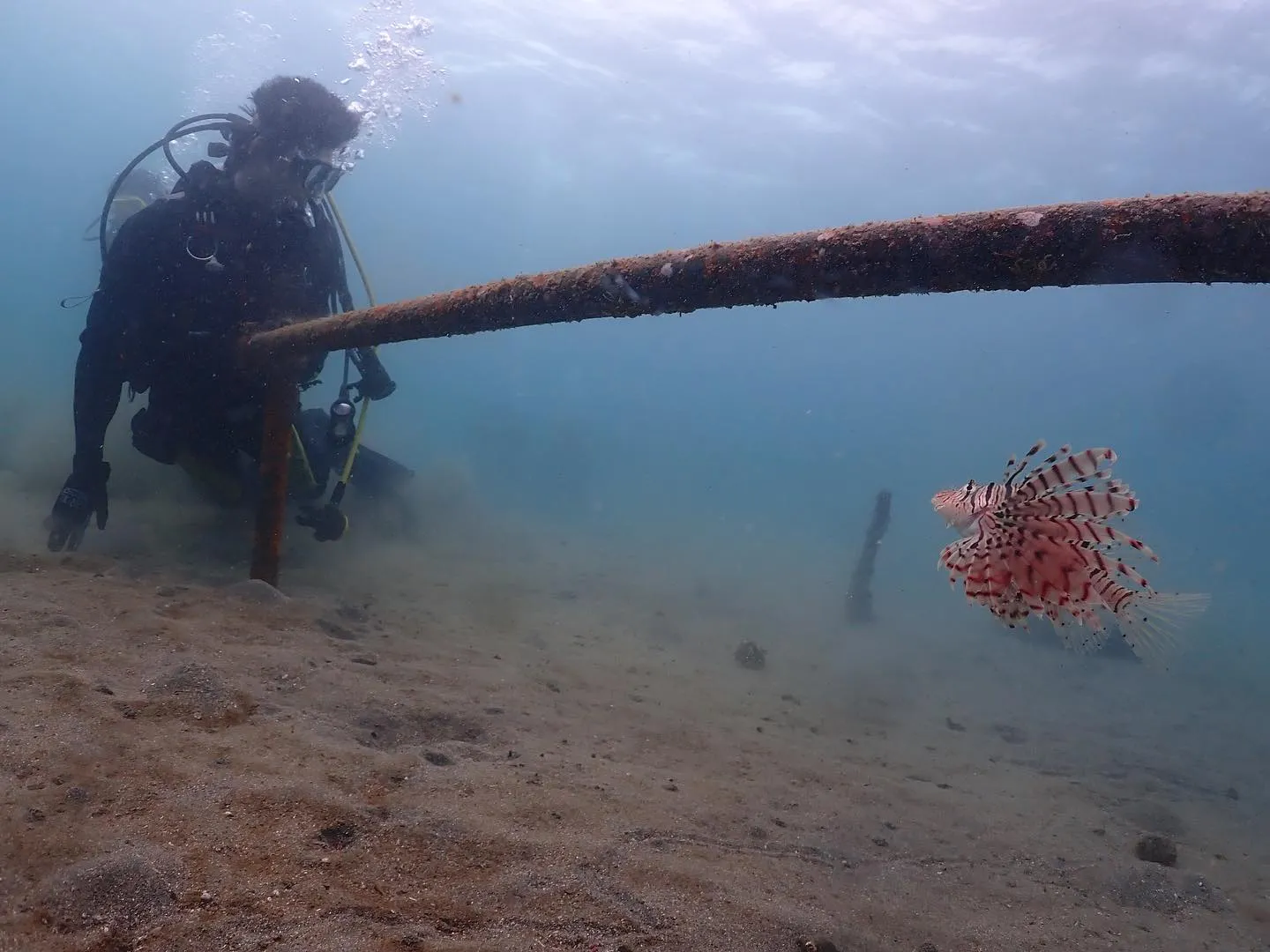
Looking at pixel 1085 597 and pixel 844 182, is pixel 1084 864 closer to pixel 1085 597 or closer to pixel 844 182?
pixel 1085 597

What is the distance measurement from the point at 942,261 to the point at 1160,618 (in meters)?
1.78

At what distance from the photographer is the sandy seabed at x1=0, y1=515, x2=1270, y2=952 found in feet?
8.07

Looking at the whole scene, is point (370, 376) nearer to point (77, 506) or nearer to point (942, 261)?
point (77, 506)

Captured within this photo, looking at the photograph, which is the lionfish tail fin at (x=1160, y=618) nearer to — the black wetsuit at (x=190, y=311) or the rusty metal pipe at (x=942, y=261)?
the rusty metal pipe at (x=942, y=261)

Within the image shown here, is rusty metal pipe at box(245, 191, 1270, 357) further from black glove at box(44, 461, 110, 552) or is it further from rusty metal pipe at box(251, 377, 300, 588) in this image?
black glove at box(44, 461, 110, 552)

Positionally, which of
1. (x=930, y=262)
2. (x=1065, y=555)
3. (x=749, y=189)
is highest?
(x=749, y=189)

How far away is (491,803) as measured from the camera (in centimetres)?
342

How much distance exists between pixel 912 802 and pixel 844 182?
42.4m

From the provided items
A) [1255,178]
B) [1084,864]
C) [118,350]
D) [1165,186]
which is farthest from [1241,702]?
[1165,186]

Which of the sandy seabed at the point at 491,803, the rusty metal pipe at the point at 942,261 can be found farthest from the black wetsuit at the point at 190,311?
the rusty metal pipe at the point at 942,261

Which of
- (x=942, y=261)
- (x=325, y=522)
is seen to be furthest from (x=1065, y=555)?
(x=325, y=522)

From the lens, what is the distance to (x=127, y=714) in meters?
3.40

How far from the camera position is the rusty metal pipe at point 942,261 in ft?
7.73

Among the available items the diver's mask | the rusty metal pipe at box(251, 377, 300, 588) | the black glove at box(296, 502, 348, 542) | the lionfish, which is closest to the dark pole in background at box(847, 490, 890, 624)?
the black glove at box(296, 502, 348, 542)
